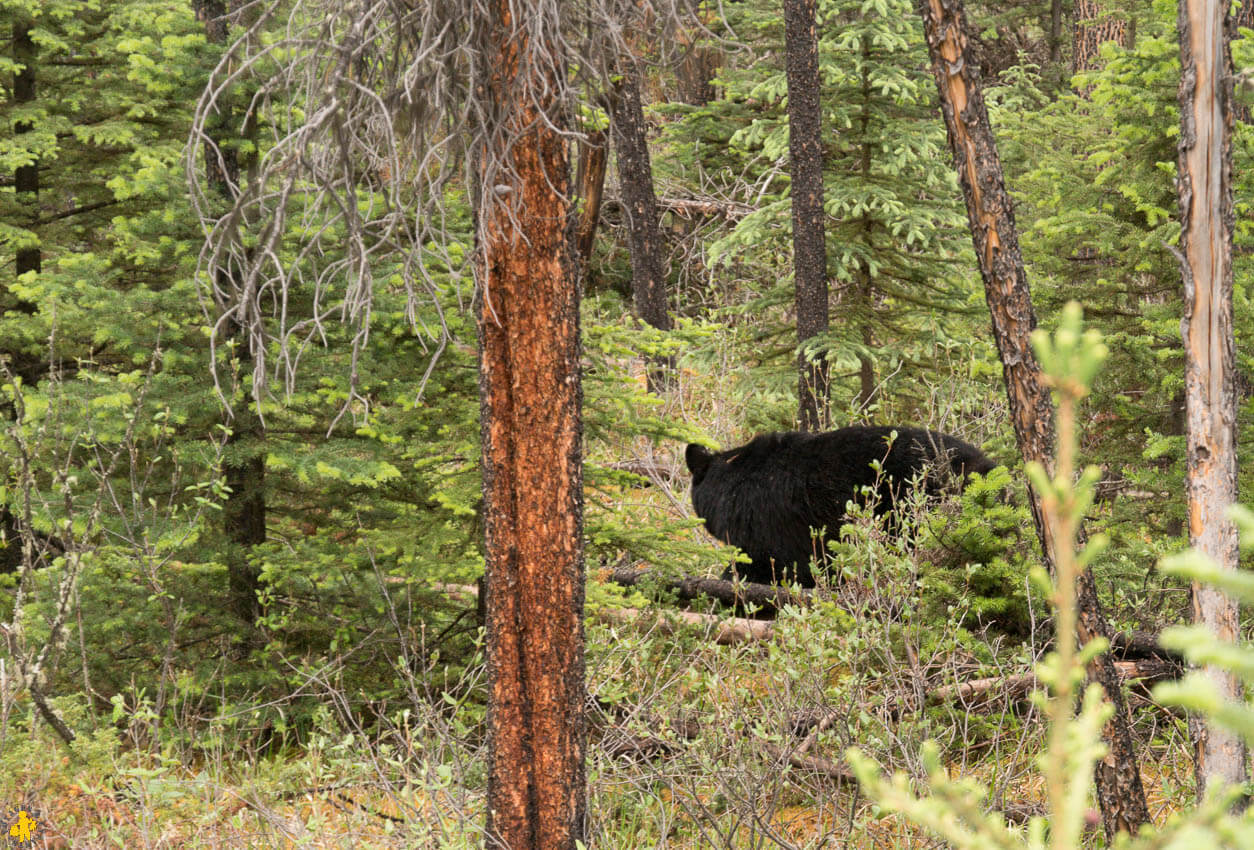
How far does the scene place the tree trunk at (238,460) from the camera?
6.77 meters

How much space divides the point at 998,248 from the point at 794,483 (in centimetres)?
457

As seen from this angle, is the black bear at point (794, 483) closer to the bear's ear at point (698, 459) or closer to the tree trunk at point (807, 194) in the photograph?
the bear's ear at point (698, 459)

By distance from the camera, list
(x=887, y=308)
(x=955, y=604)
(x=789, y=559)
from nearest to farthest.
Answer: (x=955, y=604) < (x=789, y=559) < (x=887, y=308)

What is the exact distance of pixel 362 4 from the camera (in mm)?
3957

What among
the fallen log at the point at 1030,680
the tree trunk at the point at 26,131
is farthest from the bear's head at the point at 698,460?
the tree trunk at the point at 26,131

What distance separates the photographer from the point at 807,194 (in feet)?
36.8

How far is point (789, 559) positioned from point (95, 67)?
8046 mm

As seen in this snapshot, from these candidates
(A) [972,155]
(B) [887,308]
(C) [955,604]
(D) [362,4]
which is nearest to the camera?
(D) [362,4]

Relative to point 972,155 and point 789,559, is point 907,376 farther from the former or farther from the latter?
point 972,155

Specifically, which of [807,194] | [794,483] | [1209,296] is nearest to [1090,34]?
[807,194]

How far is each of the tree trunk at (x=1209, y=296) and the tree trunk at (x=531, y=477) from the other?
278 cm

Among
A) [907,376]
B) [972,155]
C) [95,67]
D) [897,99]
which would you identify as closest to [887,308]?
[907,376]

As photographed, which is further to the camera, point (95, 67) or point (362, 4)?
point (95, 67)

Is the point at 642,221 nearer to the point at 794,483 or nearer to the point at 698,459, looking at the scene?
the point at 698,459
